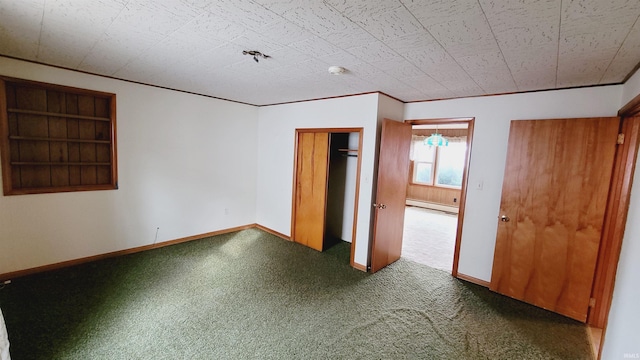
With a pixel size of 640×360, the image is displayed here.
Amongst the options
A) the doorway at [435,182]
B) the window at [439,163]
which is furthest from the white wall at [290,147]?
the window at [439,163]

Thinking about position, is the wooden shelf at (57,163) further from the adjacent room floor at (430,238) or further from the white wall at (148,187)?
Result: the adjacent room floor at (430,238)

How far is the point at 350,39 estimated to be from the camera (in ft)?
5.82

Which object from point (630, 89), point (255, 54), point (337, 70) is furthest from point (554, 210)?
→ point (255, 54)

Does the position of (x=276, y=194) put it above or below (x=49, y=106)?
below

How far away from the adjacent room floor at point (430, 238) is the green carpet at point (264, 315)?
0.56m

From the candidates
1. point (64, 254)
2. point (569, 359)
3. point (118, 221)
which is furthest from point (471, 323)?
point (64, 254)

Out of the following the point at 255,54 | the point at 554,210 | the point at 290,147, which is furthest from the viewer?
the point at 290,147

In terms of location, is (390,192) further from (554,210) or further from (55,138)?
(55,138)

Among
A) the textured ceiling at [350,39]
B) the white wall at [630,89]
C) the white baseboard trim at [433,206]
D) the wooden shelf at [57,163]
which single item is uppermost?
the textured ceiling at [350,39]

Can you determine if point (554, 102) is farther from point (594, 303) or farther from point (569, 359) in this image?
point (569, 359)

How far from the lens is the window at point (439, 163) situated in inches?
287

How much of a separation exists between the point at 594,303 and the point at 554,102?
198 cm

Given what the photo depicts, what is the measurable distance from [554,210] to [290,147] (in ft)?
11.2

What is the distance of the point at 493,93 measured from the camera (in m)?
2.93
